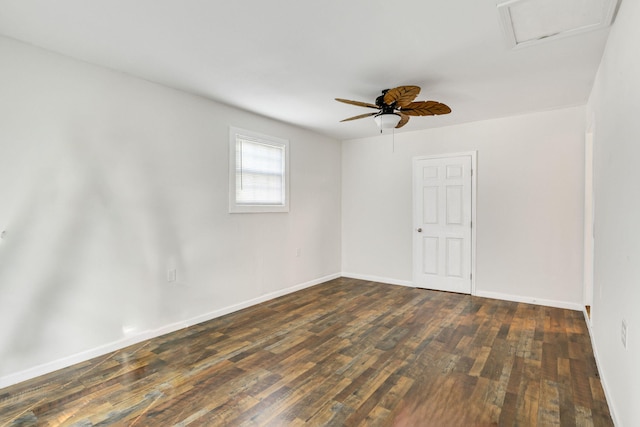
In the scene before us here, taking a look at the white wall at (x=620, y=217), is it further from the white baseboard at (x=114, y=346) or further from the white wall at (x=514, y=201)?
the white baseboard at (x=114, y=346)

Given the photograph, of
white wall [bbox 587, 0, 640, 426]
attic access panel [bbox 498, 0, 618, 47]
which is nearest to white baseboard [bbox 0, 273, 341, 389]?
white wall [bbox 587, 0, 640, 426]

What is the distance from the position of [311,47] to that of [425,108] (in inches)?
45.5

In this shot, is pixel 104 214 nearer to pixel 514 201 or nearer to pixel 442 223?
pixel 442 223

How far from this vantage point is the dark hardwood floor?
6.52ft

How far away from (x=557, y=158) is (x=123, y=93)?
4.89 meters

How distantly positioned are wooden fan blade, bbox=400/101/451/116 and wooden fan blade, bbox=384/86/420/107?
7cm

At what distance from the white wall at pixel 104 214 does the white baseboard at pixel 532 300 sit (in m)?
3.20

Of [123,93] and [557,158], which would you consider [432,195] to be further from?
[123,93]

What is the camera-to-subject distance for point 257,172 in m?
4.29

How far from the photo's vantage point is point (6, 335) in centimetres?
231

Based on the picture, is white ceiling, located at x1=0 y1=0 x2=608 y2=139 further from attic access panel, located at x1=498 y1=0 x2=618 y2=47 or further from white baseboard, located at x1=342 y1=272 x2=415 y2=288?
white baseboard, located at x1=342 y1=272 x2=415 y2=288

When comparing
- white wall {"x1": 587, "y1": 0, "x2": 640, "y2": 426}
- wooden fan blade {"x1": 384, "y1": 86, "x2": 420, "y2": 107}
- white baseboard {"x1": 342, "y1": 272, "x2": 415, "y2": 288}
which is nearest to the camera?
white wall {"x1": 587, "y1": 0, "x2": 640, "y2": 426}

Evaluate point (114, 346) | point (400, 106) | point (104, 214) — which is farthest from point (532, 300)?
point (104, 214)

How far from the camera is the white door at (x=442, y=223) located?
4730mm
